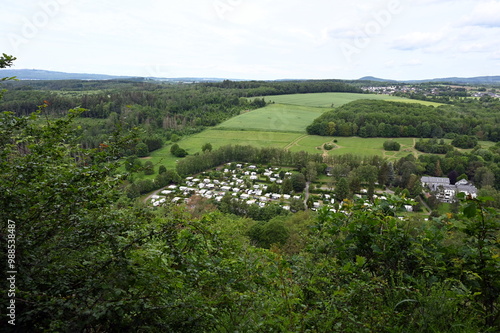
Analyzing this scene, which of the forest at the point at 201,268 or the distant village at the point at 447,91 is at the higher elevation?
the distant village at the point at 447,91

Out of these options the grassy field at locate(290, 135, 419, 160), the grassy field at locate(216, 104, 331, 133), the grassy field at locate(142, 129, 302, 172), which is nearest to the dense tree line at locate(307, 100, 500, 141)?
the grassy field at locate(290, 135, 419, 160)

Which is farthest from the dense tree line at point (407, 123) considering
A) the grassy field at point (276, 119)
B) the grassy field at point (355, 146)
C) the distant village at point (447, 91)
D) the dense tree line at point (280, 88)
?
the distant village at point (447, 91)

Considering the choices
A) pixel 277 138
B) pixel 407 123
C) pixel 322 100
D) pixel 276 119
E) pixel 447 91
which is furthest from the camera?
pixel 447 91

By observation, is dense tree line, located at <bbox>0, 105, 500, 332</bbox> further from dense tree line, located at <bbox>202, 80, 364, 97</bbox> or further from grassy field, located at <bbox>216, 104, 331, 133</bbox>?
dense tree line, located at <bbox>202, 80, 364, 97</bbox>

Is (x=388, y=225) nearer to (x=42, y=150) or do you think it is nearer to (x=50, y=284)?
(x=50, y=284)

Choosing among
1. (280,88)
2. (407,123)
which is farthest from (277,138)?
(280,88)

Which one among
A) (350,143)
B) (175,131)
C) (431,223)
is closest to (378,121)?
(350,143)

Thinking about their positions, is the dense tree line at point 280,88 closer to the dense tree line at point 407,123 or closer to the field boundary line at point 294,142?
the dense tree line at point 407,123

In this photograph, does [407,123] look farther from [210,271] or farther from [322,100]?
[210,271]
